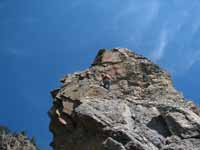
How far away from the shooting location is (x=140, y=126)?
1475 inches

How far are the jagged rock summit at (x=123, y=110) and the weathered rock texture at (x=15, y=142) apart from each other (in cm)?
5906

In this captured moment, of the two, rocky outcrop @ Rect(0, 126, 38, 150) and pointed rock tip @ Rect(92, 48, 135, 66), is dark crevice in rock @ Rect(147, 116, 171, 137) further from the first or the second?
rocky outcrop @ Rect(0, 126, 38, 150)

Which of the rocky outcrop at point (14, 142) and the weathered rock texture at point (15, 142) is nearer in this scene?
the weathered rock texture at point (15, 142)

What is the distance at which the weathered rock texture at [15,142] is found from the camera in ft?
343

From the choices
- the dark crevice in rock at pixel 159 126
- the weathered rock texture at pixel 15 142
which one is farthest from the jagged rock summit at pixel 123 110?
the weathered rock texture at pixel 15 142

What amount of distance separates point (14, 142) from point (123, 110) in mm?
73666

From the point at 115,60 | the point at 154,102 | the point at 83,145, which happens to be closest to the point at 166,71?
the point at 115,60

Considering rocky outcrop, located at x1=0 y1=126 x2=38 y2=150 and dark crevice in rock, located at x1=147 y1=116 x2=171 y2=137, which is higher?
rocky outcrop, located at x1=0 y1=126 x2=38 y2=150

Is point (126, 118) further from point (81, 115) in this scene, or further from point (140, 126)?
point (81, 115)

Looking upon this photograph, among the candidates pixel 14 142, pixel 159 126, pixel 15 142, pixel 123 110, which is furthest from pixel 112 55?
pixel 15 142

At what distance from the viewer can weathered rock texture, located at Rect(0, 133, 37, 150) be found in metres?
104

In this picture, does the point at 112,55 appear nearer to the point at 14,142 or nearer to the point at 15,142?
the point at 14,142

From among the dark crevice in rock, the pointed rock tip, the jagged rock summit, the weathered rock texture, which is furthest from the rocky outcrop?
the dark crevice in rock

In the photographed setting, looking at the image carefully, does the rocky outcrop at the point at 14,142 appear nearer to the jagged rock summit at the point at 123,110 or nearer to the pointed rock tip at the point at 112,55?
Answer: the pointed rock tip at the point at 112,55
